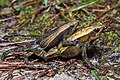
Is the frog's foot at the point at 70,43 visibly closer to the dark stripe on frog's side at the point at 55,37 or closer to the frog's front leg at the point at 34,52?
the dark stripe on frog's side at the point at 55,37

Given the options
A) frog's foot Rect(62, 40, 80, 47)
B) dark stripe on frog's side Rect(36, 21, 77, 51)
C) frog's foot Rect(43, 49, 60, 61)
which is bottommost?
frog's foot Rect(43, 49, 60, 61)

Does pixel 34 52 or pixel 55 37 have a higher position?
pixel 55 37

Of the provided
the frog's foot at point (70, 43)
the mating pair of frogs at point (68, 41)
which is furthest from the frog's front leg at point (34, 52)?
the frog's foot at point (70, 43)

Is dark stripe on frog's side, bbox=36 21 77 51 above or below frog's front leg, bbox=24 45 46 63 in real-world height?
above

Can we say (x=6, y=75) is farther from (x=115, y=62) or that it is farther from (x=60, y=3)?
(x=60, y=3)

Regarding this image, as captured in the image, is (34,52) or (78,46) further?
(34,52)

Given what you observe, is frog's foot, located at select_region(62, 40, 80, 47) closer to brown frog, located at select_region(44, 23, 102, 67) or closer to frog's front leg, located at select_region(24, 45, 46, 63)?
brown frog, located at select_region(44, 23, 102, 67)

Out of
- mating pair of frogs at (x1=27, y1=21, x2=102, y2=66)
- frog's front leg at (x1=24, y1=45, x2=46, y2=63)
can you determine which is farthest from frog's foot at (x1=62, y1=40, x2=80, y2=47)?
frog's front leg at (x1=24, y1=45, x2=46, y2=63)

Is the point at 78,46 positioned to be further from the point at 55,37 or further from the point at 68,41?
the point at 55,37

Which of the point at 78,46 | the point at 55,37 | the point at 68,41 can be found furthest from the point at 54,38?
the point at 78,46
